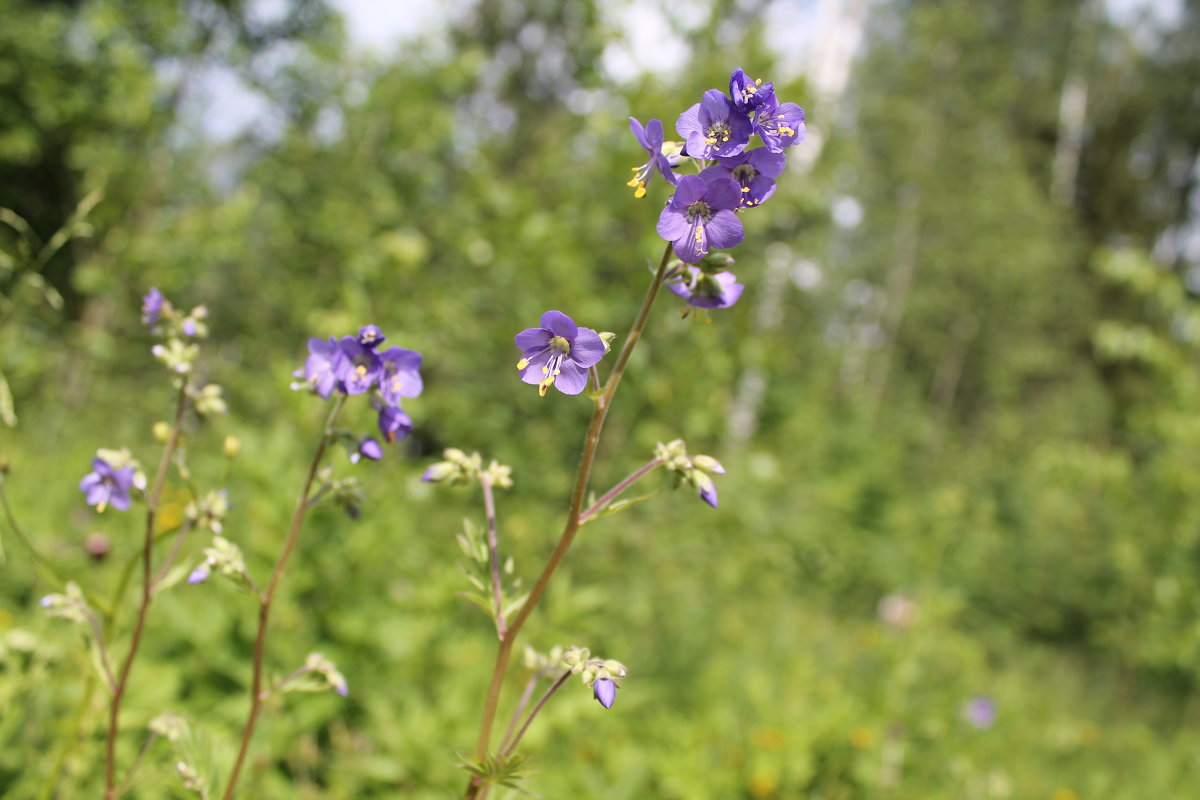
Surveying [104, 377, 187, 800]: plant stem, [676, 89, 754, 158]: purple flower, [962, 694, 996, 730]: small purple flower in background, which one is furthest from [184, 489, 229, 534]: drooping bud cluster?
[962, 694, 996, 730]: small purple flower in background

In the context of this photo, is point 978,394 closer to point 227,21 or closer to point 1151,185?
point 1151,185

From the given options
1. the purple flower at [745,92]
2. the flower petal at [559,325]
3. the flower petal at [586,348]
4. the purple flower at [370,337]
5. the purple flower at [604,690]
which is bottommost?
the purple flower at [604,690]

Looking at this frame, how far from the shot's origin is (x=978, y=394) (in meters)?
19.6

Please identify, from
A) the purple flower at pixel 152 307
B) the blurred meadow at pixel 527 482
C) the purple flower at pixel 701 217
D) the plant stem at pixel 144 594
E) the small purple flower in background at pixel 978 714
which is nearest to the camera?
the purple flower at pixel 701 217

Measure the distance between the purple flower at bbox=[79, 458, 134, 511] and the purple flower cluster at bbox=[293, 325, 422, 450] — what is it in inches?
14.6

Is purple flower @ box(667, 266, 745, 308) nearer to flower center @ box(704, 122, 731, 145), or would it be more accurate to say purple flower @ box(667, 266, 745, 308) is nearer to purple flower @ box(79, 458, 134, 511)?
flower center @ box(704, 122, 731, 145)

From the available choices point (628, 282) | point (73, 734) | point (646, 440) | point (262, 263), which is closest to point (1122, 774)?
point (646, 440)

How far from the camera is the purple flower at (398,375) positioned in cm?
122

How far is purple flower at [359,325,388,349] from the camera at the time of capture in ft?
3.79

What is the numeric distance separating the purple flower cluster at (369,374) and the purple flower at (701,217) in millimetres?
446

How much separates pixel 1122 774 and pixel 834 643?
191 cm

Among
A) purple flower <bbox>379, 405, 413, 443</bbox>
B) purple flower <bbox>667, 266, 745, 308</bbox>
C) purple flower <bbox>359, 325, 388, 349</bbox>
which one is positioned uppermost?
purple flower <bbox>667, 266, 745, 308</bbox>

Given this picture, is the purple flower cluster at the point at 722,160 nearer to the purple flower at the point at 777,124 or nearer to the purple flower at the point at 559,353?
the purple flower at the point at 777,124

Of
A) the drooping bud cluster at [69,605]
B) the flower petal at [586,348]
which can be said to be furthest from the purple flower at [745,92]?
the drooping bud cluster at [69,605]
